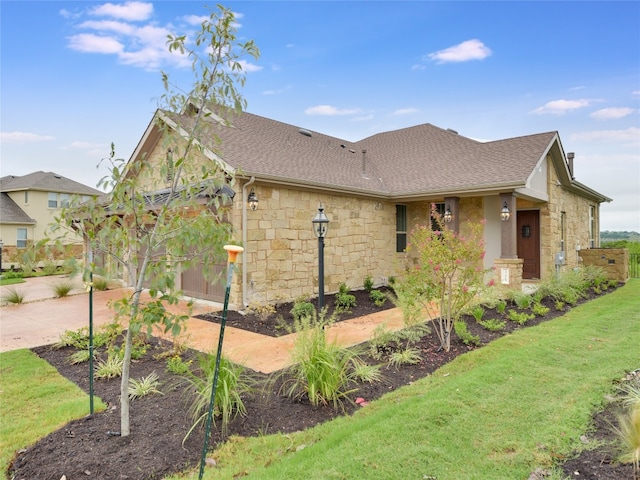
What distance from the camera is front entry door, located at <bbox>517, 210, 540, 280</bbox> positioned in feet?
42.2

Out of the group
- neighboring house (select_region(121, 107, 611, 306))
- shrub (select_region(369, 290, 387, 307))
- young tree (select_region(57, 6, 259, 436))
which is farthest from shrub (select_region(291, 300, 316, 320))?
young tree (select_region(57, 6, 259, 436))

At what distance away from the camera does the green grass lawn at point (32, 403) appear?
328 centimetres

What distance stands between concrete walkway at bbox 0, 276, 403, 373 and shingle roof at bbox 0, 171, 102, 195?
64.9 feet

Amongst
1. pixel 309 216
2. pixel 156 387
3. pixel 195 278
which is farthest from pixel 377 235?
pixel 156 387

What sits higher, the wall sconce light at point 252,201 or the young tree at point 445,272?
the wall sconce light at point 252,201

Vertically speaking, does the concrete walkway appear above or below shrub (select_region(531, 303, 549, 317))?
below

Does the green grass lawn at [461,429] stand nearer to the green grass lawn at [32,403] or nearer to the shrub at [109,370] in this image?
the green grass lawn at [32,403]

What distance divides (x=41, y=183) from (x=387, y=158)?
26144 mm

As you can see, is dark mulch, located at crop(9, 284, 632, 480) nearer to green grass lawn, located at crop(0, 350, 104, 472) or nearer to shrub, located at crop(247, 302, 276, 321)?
green grass lawn, located at crop(0, 350, 104, 472)

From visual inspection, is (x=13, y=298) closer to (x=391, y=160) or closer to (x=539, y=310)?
(x=391, y=160)

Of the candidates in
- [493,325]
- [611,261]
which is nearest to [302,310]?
[493,325]

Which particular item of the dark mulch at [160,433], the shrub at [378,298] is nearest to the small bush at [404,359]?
the dark mulch at [160,433]

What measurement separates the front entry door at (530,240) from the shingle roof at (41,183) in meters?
27.2

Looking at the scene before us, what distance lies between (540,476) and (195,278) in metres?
9.17
